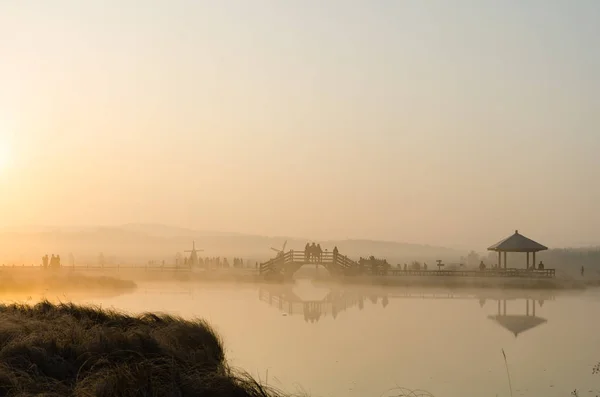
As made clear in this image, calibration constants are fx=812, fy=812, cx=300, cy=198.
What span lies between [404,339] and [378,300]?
487 inches

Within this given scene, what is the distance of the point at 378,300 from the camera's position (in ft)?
98.5

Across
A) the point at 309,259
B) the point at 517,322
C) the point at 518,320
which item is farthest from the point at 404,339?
the point at 309,259

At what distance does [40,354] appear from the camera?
356 inches

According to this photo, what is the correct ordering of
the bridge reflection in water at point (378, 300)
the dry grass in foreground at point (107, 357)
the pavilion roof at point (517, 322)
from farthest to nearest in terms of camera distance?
the bridge reflection in water at point (378, 300)
the pavilion roof at point (517, 322)
the dry grass in foreground at point (107, 357)

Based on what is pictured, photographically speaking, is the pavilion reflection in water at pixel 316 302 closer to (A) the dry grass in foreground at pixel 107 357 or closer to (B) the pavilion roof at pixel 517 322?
(B) the pavilion roof at pixel 517 322

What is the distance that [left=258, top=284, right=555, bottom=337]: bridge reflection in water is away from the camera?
22875 millimetres

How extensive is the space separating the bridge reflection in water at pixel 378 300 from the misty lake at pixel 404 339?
41 millimetres

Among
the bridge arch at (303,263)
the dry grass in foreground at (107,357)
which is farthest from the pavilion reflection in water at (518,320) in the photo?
the bridge arch at (303,263)

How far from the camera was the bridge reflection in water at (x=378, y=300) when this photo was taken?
22875 mm

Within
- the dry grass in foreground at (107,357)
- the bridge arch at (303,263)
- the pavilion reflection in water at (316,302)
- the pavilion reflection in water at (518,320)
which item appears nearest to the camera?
the dry grass in foreground at (107,357)

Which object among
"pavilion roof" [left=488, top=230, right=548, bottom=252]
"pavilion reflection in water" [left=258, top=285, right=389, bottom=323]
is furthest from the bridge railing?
"pavilion roof" [left=488, top=230, right=548, bottom=252]

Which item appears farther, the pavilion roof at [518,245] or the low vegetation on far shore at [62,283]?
the pavilion roof at [518,245]

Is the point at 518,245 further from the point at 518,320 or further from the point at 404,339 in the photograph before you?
the point at 404,339

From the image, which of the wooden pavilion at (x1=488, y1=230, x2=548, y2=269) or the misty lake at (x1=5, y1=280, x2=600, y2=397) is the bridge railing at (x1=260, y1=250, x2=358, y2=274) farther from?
the misty lake at (x1=5, y1=280, x2=600, y2=397)
